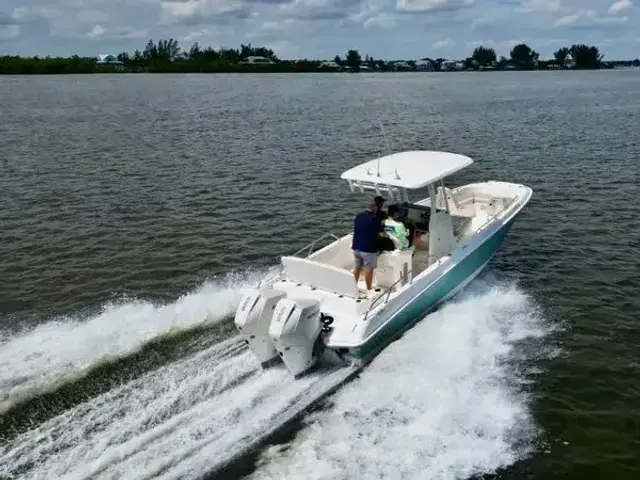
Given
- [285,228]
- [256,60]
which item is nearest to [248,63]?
[256,60]

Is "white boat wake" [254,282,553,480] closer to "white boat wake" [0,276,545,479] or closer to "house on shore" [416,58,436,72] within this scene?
"white boat wake" [0,276,545,479]

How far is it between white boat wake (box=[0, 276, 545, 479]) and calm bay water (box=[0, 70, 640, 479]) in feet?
0.94

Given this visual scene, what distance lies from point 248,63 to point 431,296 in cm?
16597

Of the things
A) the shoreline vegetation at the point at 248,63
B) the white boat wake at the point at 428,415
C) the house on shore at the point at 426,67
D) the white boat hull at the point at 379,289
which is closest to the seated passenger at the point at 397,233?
the white boat hull at the point at 379,289

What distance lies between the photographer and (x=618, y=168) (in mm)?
24047

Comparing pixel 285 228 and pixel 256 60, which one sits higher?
pixel 256 60

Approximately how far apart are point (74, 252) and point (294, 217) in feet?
20.2

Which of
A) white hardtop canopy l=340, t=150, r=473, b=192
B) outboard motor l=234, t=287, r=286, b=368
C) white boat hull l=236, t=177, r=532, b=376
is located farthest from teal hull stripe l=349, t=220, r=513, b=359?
white hardtop canopy l=340, t=150, r=473, b=192

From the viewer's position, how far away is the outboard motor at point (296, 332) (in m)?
8.89

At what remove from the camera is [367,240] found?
1055 cm

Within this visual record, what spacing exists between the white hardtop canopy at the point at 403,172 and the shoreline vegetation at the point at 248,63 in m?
138

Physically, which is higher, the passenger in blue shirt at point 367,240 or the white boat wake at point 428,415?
the passenger in blue shirt at point 367,240

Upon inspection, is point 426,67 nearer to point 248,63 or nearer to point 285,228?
point 248,63

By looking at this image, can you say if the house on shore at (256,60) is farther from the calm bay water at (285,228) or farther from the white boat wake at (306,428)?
the white boat wake at (306,428)
